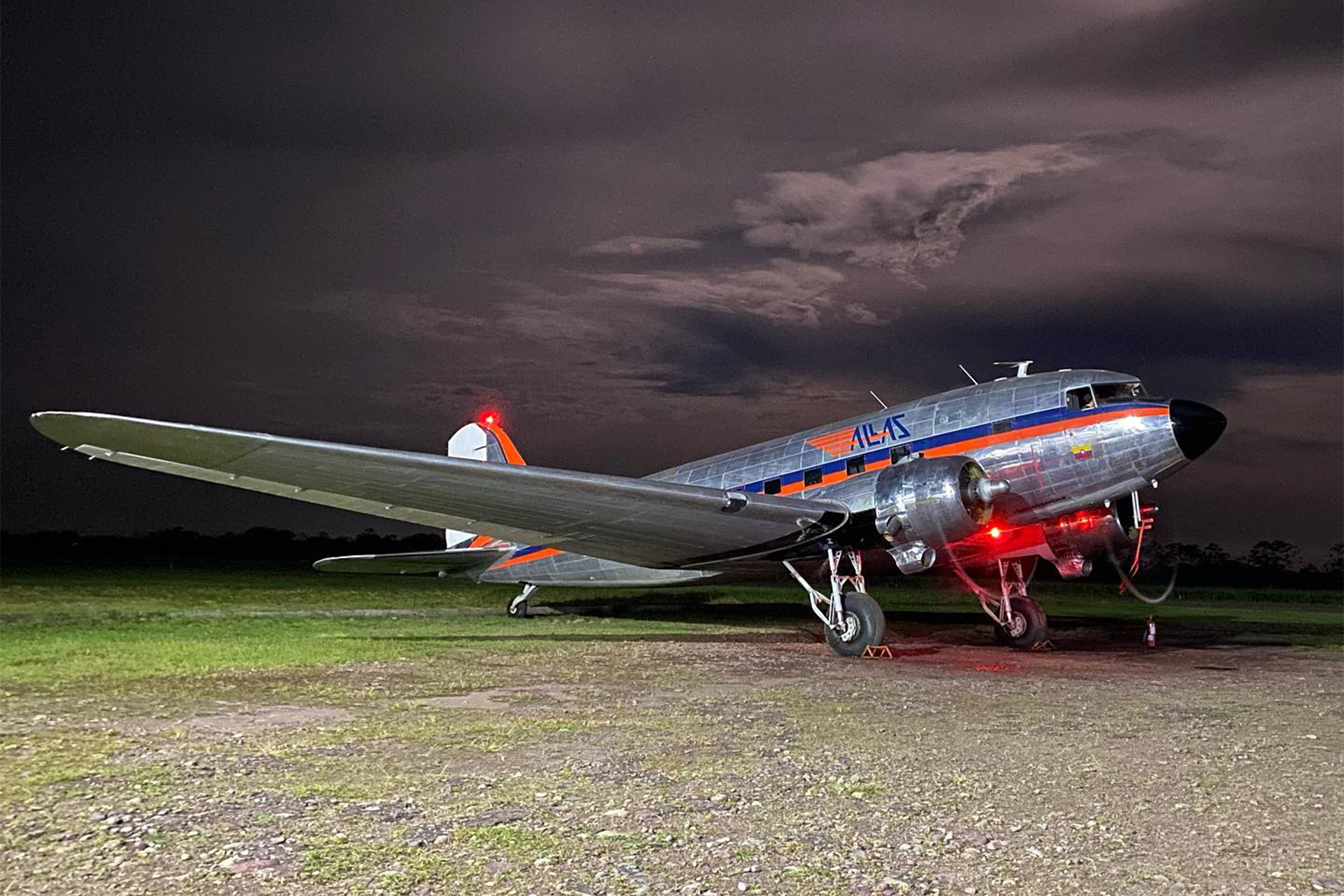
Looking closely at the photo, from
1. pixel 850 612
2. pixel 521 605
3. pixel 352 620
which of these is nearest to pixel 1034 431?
pixel 850 612

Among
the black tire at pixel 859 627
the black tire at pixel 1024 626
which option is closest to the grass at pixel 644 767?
the black tire at pixel 859 627

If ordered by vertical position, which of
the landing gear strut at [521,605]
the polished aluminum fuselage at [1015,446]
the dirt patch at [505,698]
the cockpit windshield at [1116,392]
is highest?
the cockpit windshield at [1116,392]

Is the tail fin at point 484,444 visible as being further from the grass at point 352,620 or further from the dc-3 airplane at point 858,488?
the dc-3 airplane at point 858,488

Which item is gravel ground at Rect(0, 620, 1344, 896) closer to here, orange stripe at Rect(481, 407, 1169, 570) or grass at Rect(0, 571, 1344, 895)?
grass at Rect(0, 571, 1344, 895)

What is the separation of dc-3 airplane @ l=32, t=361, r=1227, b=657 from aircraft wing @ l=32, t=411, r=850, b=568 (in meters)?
0.03

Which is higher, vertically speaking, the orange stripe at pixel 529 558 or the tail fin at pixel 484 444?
the tail fin at pixel 484 444

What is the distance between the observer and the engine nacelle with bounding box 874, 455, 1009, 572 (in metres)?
12.6

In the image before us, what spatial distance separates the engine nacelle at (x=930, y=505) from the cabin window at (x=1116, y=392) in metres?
1.65

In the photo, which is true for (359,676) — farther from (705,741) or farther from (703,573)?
(703,573)

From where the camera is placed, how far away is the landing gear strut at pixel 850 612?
13492mm

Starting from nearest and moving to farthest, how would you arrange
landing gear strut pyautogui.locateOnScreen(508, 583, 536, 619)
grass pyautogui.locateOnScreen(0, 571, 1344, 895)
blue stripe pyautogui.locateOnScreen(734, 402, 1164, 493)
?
grass pyautogui.locateOnScreen(0, 571, 1344, 895), blue stripe pyautogui.locateOnScreen(734, 402, 1164, 493), landing gear strut pyautogui.locateOnScreen(508, 583, 536, 619)

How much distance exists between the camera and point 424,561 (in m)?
20.5

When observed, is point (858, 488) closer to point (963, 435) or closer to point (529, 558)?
point (963, 435)

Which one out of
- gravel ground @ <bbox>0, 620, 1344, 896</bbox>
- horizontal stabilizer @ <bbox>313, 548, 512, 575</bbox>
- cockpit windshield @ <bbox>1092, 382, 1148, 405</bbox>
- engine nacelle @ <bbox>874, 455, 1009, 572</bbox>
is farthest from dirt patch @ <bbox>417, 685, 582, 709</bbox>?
horizontal stabilizer @ <bbox>313, 548, 512, 575</bbox>
